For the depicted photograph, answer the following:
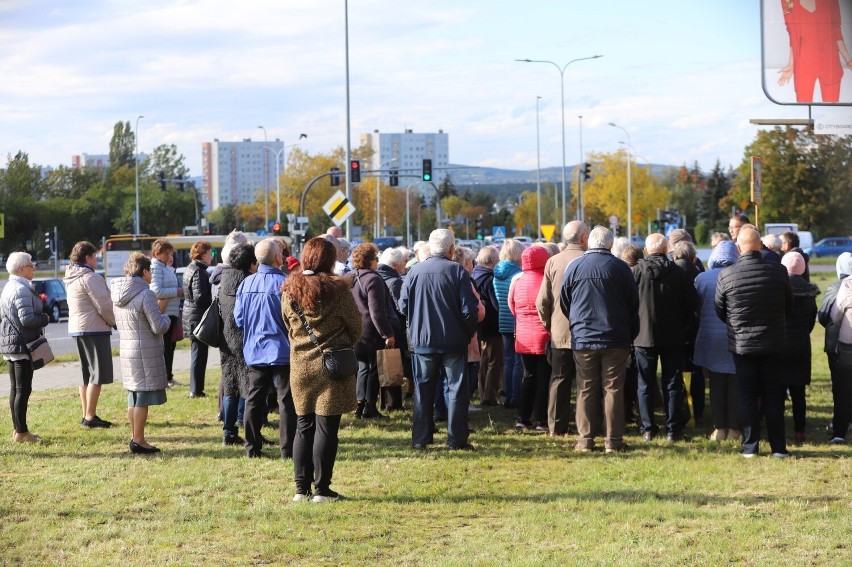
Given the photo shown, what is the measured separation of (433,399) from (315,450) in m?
2.42

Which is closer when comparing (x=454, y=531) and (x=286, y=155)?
(x=454, y=531)

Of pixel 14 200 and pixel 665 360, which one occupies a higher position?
pixel 14 200

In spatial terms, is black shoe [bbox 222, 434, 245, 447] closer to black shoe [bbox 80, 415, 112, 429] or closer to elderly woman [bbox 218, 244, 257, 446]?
elderly woman [bbox 218, 244, 257, 446]

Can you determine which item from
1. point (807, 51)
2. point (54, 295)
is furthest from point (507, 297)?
point (54, 295)

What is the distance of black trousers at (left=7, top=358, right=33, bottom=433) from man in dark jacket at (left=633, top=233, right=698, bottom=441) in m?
5.80

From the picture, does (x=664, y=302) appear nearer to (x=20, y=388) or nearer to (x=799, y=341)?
(x=799, y=341)

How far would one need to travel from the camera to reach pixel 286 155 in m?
86.2

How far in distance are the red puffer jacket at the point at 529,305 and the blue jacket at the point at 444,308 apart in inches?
47.6

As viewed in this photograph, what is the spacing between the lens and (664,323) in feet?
34.3

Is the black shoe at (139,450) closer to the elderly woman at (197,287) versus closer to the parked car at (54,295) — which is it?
the elderly woman at (197,287)

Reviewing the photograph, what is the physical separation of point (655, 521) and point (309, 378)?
8.37 feet

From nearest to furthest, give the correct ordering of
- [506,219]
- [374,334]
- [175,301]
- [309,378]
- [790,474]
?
[309,378]
[790,474]
[374,334]
[175,301]
[506,219]

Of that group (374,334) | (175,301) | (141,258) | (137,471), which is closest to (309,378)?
(137,471)

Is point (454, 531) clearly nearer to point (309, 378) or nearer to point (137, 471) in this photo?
point (309, 378)
